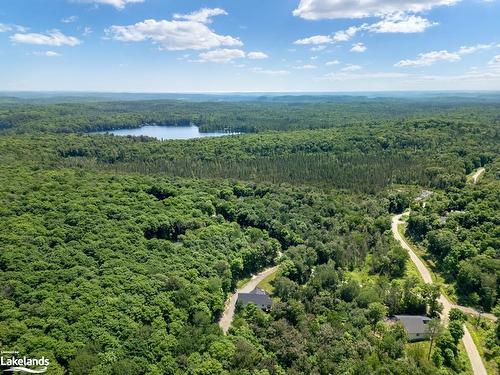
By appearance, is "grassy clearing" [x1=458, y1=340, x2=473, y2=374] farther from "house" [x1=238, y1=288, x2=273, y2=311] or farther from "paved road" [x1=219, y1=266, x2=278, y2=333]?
"paved road" [x1=219, y1=266, x2=278, y2=333]

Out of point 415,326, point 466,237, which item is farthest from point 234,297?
point 466,237

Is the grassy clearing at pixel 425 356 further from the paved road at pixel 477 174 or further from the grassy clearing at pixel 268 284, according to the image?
the paved road at pixel 477 174

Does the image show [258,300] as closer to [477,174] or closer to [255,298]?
[255,298]

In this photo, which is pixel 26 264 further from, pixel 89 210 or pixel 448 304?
pixel 448 304

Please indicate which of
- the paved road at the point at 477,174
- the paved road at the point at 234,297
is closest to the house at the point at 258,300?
the paved road at the point at 234,297

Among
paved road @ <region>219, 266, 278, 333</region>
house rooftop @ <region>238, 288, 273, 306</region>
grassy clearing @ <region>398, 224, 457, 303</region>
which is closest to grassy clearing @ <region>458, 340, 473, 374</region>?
grassy clearing @ <region>398, 224, 457, 303</region>

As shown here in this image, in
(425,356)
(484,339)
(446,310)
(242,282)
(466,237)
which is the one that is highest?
(466,237)
